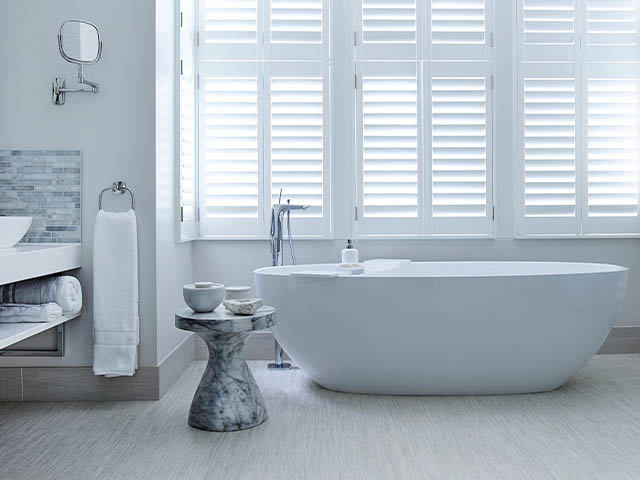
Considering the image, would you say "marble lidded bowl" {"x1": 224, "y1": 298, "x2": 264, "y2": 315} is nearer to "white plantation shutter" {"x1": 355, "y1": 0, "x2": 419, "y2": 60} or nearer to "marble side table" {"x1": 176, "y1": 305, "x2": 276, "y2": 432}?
"marble side table" {"x1": 176, "y1": 305, "x2": 276, "y2": 432}

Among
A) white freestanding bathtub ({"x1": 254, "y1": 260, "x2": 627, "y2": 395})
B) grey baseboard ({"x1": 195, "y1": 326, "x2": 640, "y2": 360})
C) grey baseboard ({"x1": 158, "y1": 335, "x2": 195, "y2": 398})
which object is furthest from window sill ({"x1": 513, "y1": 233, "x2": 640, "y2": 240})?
grey baseboard ({"x1": 158, "y1": 335, "x2": 195, "y2": 398})

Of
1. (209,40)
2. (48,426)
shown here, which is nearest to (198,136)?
(209,40)

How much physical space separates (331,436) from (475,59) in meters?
2.49

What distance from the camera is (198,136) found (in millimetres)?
3928

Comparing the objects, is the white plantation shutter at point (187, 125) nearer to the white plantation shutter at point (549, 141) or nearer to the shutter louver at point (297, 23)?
the shutter louver at point (297, 23)

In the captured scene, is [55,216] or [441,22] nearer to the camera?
[55,216]

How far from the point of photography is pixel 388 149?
13.0 ft

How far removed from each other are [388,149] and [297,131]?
0.55 m

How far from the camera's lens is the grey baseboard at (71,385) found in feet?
→ 10.2

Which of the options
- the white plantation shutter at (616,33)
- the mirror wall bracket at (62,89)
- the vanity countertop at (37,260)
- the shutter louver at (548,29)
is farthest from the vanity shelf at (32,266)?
the white plantation shutter at (616,33)

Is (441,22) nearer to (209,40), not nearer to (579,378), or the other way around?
(209,40)

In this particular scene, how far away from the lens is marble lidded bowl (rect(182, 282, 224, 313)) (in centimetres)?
269

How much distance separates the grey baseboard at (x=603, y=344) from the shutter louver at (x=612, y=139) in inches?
29.4

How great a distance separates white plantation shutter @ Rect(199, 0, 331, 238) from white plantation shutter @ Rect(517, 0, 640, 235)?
4.02ft
